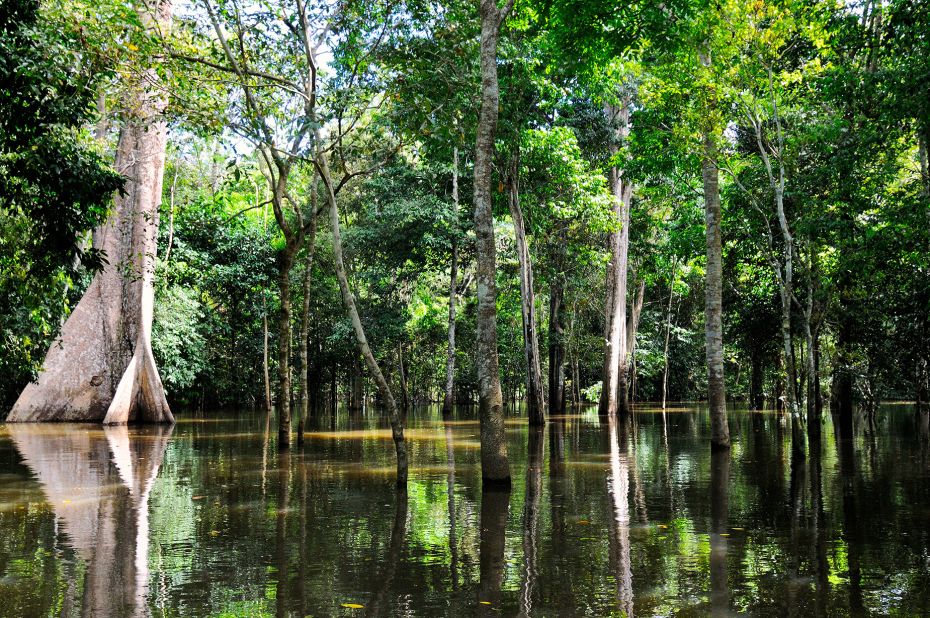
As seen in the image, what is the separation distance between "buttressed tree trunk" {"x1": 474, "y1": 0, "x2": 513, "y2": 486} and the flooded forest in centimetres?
5

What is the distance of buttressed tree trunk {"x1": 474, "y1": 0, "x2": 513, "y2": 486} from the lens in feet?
34.8

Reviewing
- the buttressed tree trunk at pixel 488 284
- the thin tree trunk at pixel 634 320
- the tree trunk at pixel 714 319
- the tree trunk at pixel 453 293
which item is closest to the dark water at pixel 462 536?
the buttressed tree trunk at pixel 488 284

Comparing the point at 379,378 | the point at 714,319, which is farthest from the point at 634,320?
the point at 379,378

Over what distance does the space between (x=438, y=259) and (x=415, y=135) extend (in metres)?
23.2

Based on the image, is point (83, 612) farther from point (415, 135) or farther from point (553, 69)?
point (553, 69)

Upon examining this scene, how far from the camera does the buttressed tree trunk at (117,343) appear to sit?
24.7 m

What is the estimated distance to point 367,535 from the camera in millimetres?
7633

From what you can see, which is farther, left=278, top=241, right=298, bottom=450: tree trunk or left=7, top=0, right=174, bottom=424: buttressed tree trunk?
left=7, top=0, right=174, bottom=424: buttressed tree trunk

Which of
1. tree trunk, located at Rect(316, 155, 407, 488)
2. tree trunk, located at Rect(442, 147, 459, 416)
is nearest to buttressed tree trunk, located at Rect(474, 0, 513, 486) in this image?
tree trunk, located at Rect(316, 155, 407, 488)

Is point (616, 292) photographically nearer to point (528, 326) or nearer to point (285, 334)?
point (528, 326)

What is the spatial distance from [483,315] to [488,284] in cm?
47

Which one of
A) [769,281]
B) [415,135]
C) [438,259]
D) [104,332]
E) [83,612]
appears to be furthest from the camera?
[438,259]

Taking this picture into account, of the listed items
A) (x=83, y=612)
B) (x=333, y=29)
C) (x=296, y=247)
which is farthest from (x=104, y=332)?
(x=83, y=612)

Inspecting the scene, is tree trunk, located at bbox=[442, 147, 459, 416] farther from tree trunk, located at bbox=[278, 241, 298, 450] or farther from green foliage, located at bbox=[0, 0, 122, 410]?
green foliage, located at bbox=[0, 0, 122, 410]
